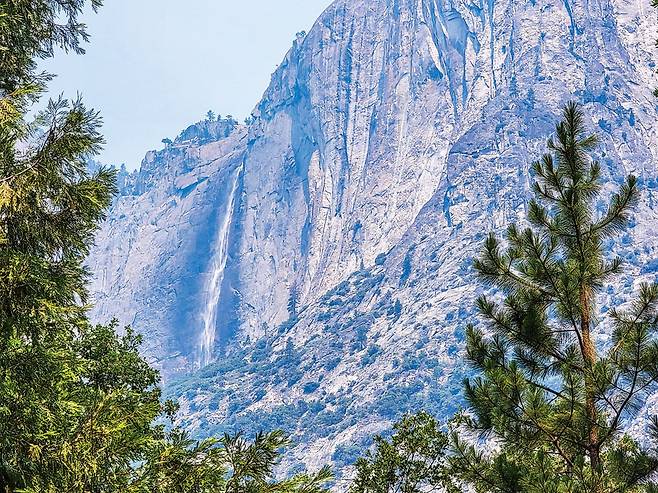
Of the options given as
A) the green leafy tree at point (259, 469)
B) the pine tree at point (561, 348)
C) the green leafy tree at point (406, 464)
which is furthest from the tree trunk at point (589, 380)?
the green leafy tree at point (406, 464)

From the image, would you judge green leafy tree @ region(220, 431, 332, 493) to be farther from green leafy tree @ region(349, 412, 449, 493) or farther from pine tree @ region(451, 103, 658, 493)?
green leafy tree @ region(349, 412, 449, 493)

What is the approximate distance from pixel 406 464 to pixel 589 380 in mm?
9385

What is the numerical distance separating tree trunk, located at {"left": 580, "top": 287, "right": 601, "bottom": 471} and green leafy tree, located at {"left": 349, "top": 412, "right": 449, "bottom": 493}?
768 cm

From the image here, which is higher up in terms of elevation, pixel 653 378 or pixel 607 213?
pixel 607 213

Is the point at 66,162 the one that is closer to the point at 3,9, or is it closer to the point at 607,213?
the point at 3,9

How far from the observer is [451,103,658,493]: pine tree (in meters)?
10.8

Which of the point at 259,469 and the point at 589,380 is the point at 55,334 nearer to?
the point at 259,469

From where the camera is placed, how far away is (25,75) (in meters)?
8.41

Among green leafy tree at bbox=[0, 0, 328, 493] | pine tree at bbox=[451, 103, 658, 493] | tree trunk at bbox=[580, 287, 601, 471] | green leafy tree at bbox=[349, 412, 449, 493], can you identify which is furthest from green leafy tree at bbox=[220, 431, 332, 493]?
green leafy tree at bbox=[349, 412, 449, 493]

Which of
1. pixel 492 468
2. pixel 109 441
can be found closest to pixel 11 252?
pixel 109 441

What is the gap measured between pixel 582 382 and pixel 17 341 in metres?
7.78

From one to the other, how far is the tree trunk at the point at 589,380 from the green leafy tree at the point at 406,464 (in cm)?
768

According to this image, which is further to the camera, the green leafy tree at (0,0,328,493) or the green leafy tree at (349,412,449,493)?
the green leafy tree at (349,412,449,493)

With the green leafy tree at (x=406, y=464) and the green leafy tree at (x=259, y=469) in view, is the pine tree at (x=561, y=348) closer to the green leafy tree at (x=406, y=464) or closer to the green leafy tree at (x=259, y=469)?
the green leafy tree at (x=259, y=469)
